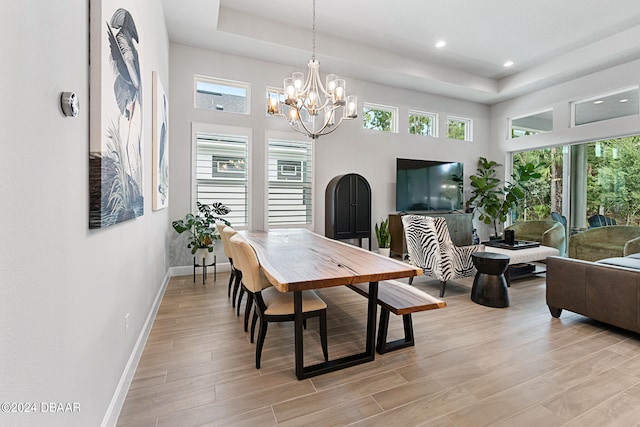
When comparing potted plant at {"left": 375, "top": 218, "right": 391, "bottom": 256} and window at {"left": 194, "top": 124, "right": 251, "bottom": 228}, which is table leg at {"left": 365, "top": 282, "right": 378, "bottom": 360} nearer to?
window at {"left": 194, "top": 124, "right": 251, "bottom": 228}

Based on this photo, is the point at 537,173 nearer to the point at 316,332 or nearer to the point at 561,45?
the point at 561,45

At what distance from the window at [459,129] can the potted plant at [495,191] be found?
0.66m

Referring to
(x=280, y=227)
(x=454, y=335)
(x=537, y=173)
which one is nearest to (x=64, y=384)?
(x=454, y=335)

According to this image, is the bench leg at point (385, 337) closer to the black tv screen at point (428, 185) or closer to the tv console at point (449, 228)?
the tv console at point (449, 228)

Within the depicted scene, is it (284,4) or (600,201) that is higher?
(284,4)

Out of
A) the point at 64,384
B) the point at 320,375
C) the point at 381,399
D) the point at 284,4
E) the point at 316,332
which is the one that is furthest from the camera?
the point at 284,4

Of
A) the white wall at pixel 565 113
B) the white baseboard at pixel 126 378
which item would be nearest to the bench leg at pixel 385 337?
the white baseboard at pixel 126 378

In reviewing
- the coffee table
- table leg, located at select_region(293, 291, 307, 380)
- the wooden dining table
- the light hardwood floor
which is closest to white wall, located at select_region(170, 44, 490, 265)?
the coffee table

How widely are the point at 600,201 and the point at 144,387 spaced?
23.1 feet

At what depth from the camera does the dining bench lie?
Answer: 212cm

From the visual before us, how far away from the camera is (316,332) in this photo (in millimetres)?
2559

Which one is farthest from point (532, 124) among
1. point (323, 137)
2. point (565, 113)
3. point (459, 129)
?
point (323, 137)

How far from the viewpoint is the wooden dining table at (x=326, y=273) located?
176 centimetres

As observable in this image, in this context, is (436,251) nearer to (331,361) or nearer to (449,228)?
(331,361)
